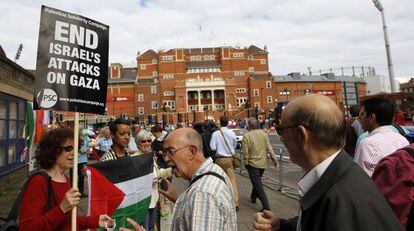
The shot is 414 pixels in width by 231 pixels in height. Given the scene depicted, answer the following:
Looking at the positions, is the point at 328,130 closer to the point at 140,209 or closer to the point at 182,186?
the point at 140,209

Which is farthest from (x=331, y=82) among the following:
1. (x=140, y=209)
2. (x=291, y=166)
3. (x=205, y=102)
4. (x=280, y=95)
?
(x=140, y=209)

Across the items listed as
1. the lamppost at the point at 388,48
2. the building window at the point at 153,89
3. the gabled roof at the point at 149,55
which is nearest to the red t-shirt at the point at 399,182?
the lamppost at the point at 388,48

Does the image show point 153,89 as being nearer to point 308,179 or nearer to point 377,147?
point 377,147

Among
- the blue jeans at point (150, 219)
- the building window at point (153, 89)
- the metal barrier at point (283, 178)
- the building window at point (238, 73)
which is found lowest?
the metal barrier at point (283, 178)

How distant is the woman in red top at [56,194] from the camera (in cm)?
255

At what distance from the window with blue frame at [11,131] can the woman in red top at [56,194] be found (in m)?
9.27

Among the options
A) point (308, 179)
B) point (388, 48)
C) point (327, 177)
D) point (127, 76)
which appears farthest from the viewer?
point (127, 76)

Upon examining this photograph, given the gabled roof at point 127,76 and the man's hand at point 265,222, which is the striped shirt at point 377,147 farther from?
the gabled roof at point 127,76

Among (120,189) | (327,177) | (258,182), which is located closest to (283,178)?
(258,182)

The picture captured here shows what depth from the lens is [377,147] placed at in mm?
3346

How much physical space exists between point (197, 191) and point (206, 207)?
0.11 metres

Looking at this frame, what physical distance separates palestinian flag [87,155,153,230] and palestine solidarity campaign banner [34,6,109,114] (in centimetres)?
64

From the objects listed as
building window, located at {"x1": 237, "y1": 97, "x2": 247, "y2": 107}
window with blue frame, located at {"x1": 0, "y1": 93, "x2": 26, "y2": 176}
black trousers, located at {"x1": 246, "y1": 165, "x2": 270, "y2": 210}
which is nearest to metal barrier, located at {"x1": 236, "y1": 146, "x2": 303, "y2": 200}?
black trousers, located at {"x1": 246, "y1": 165, "x2": 270, "y2": 210}

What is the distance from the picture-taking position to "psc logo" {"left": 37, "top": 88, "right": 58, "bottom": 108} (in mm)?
2926
